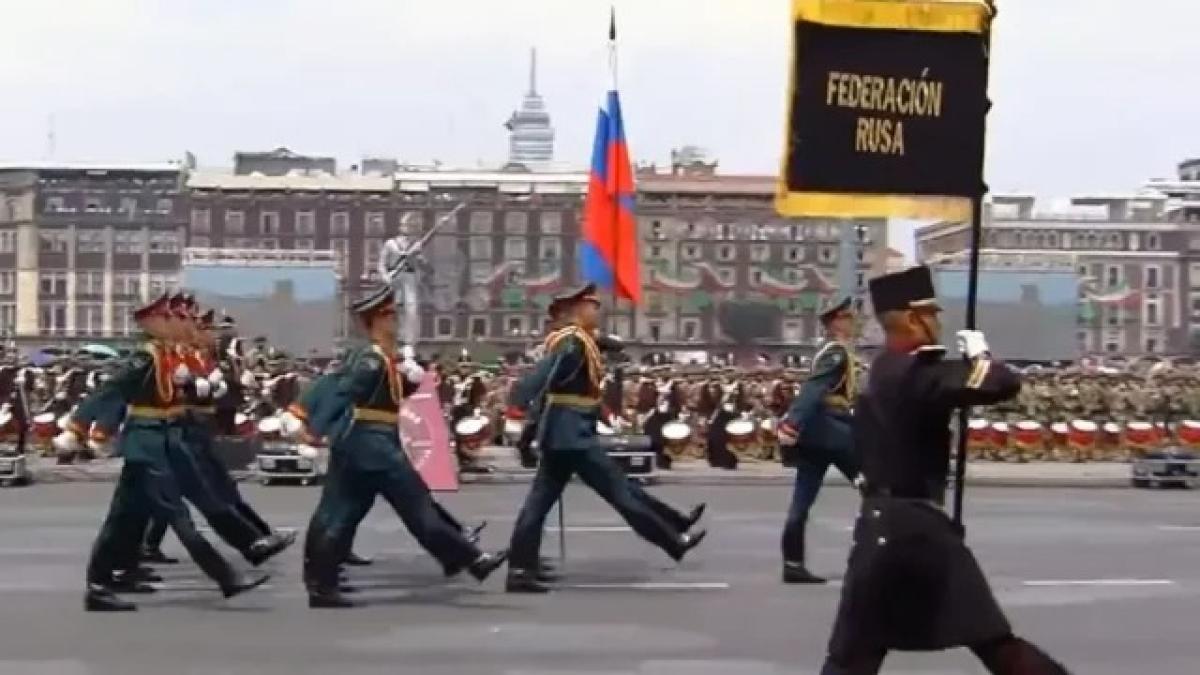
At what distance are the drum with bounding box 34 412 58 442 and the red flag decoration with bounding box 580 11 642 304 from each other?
272 inches

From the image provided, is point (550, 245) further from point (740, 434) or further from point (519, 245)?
point (740, 434)

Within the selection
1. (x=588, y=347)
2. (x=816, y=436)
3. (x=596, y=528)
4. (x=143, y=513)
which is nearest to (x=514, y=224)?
(x=596, y=528)

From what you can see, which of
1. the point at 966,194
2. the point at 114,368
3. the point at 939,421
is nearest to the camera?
the point at 939,421

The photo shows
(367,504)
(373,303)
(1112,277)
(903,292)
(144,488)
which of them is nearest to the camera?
(903,292)

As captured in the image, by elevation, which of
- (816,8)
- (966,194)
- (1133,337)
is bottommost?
(1133,337)

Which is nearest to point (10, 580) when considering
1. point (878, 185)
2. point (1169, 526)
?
point (878, 185)

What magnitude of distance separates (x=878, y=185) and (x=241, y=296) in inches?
1058

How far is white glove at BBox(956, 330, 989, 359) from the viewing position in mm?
6852

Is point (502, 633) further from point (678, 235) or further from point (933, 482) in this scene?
point (678, 235)

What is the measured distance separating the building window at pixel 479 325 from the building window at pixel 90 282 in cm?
2271

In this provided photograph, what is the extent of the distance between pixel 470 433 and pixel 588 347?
11.2 meters

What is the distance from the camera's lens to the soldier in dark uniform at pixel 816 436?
12.3m

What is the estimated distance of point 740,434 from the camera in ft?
86.7

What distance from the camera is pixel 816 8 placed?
902cm
